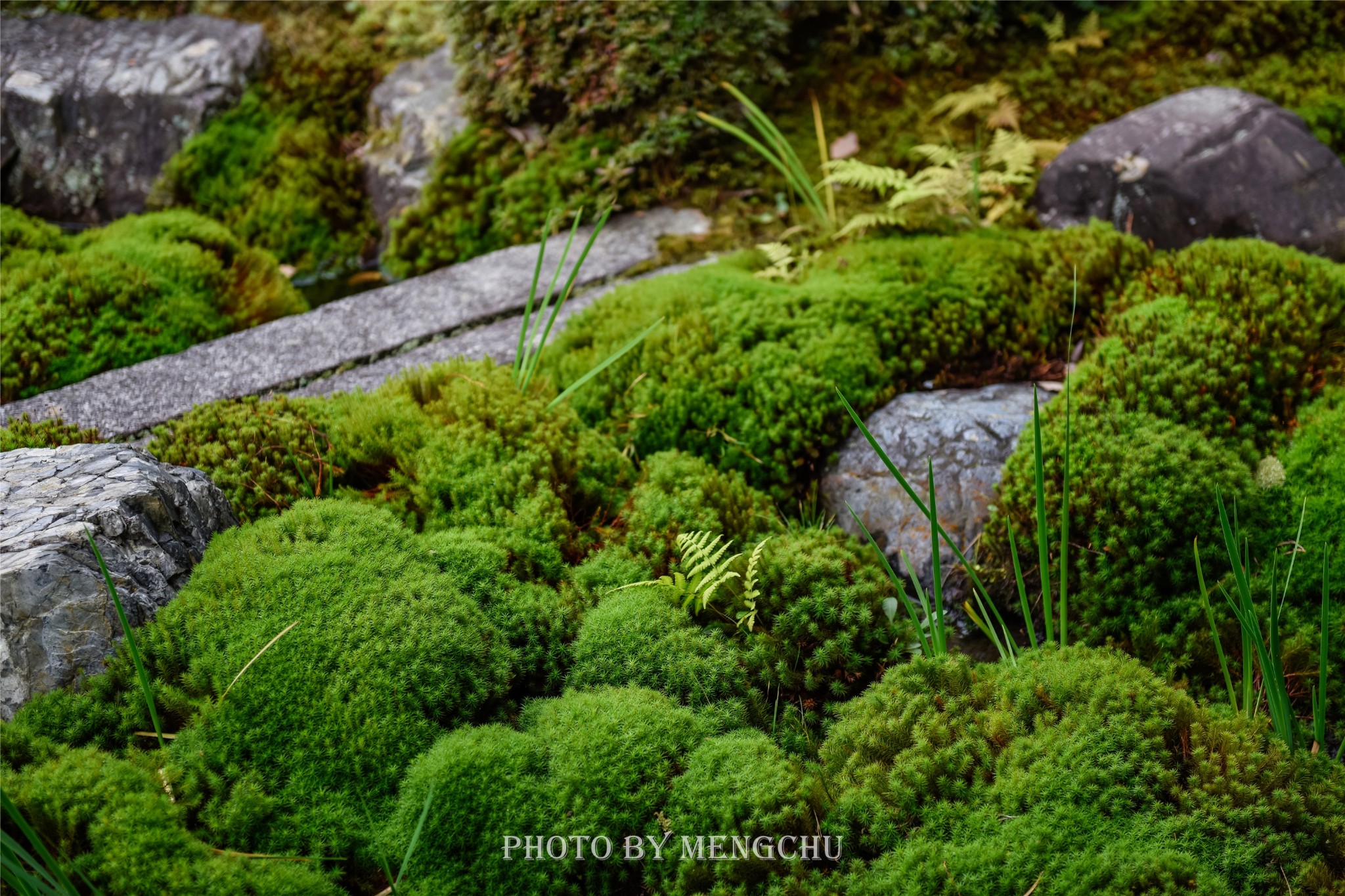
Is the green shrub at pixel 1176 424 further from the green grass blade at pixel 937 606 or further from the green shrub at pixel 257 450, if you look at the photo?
the green shrub at pixel 257 450

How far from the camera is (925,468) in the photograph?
3.37 meters

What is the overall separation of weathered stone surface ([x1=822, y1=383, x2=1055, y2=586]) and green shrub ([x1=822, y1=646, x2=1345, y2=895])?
840 mm

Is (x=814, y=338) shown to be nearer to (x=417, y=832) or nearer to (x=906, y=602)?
(x=906, y=602)

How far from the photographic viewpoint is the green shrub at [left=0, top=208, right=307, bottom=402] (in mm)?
4074

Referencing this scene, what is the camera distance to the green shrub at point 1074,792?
2016 mm

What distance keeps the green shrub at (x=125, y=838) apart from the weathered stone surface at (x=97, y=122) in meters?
5.15

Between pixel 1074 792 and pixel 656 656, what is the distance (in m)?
1.25

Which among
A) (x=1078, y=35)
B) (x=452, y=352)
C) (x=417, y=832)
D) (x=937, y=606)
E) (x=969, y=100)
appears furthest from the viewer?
(x=1078, y=35)

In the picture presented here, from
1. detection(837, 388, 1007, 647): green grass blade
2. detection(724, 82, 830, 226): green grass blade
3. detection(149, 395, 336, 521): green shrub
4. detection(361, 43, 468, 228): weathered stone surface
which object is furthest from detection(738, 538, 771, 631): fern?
detection(361, 43, 468, 228): weathered stone surface

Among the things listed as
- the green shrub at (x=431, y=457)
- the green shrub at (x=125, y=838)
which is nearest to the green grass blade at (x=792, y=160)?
the green shrub at (x=431, y=457)

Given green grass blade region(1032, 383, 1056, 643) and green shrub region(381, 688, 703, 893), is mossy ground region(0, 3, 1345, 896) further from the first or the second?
green grass blade region(1032, 383, 1056, 643)

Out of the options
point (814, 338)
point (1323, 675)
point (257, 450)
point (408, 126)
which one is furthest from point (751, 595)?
point (408, 126)

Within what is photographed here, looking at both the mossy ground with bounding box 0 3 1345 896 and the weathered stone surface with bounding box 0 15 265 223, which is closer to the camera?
the mossy ground with bounding box 0 3 1345 896

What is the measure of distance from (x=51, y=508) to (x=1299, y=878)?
11.8 ft
